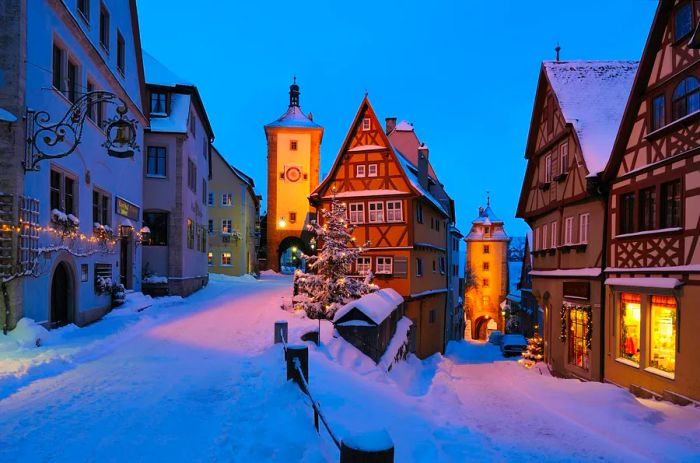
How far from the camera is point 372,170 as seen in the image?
90.8ft

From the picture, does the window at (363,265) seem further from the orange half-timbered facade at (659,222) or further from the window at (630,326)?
the window at (630,326)

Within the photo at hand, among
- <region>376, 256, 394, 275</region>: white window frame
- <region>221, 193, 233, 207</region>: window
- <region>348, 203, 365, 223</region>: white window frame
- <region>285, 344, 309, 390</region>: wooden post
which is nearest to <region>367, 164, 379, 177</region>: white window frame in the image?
<region>348, 203, 365, 223</region>: white window frame

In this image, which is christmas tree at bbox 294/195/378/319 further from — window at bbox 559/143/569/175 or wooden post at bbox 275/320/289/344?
window at bbox 559/143/569/175

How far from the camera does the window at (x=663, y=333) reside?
45.3ft

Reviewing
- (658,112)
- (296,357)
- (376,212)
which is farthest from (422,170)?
(296,357)

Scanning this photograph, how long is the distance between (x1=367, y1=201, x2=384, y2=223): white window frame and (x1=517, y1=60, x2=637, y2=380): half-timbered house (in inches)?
307

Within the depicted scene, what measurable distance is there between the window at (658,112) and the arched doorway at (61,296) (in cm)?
1762

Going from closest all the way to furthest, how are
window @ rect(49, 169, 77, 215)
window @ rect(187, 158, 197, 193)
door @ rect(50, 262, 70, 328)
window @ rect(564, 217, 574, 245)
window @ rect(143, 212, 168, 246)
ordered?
window @ rect(49, 169, 77, 215) < door @ rect(50, 262, 70, 328) < window @ rect(564, 217, 574, 245) < window @ rect(143, 212, 168, 246) < window @ rect(187, 158, 197, 193)

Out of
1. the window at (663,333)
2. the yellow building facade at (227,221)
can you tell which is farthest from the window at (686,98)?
the yellow building facade at (227,221)

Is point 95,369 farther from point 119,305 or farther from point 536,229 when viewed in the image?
point 536,229

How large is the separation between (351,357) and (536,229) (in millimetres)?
13753

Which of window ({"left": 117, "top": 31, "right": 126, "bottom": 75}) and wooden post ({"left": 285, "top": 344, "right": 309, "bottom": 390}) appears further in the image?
window ({"left": 117, "top": 31, "right": 126, "bottom": 75})

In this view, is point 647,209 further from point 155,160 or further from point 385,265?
point 155,160

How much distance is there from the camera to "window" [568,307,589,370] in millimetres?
18453
